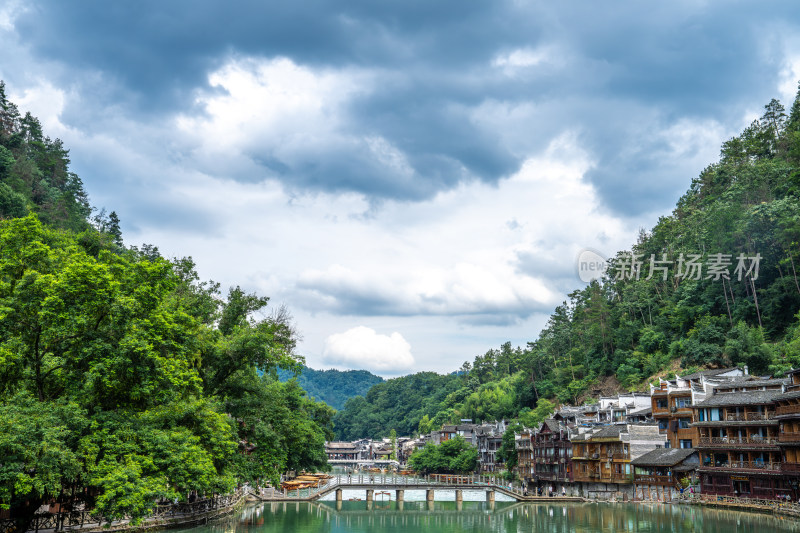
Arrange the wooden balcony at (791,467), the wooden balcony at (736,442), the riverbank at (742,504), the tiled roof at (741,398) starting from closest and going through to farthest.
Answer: the riverbank at (742,504) < the wooden balcony at (791,467) < the wooden balcony at (736,442) < the tiled roof at (741,398)

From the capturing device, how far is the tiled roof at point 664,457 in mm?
55375

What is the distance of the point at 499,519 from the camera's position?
49.7 metres

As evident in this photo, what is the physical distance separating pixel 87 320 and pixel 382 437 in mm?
171560

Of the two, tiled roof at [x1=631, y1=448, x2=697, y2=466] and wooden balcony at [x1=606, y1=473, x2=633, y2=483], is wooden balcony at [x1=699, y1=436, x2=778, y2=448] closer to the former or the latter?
tiled roof at [x1=631, y1=448, x2=697, y2=466]

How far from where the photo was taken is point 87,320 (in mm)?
23969

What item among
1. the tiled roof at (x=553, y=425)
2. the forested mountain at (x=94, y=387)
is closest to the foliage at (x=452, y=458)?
the tiled roof at (x=553, y=425)

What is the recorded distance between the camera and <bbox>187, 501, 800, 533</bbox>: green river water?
3850cm

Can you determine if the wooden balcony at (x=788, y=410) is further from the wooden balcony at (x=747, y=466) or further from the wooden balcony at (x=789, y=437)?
the wooden balcony at (x=747, y=466)

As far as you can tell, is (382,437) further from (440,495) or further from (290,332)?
(290,332)

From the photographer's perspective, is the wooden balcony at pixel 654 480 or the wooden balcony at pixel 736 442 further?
the wooden balcony at pixel 654 480

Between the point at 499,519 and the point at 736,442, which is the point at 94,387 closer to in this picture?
the point at 499,519

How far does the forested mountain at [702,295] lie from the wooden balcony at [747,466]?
36.5 ft

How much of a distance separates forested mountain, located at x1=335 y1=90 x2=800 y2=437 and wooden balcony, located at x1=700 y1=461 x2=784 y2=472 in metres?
11.1

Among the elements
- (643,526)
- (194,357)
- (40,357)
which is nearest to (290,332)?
(194,357)
